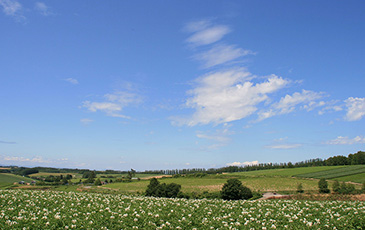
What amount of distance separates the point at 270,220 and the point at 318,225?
8.06 feet

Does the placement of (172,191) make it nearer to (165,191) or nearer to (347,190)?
(165,191)

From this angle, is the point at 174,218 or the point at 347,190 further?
the point at 347,190

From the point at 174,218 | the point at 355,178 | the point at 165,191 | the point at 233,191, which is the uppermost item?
the point at 174,218

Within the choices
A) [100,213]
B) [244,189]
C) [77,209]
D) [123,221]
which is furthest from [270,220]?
[244,189]

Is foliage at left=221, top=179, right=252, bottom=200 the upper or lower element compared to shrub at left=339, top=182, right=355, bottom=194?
upper

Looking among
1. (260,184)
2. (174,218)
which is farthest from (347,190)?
(174,218)

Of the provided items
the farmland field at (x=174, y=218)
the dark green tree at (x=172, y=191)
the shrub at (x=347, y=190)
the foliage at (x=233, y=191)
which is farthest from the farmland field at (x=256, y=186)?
the farmland field at (x=174, y=218)

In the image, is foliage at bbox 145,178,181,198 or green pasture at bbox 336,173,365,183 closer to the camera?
foliage at bbox 145,178,181,198

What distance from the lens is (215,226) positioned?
1310 centimetres

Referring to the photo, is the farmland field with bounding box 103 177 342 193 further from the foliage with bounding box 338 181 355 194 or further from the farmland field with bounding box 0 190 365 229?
the farmland field with bounding box 0 190 365 229

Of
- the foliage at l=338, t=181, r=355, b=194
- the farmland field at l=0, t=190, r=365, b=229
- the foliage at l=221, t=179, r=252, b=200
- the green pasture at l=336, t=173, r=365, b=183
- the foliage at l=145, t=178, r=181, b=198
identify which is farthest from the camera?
the green pasture at l=336, t=173, r=365, b=183

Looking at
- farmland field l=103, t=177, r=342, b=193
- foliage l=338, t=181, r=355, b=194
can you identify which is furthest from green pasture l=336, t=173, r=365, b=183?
foliage l=338, t=181, r=355, b=194

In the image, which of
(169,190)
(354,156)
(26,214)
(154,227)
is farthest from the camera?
(354,156)

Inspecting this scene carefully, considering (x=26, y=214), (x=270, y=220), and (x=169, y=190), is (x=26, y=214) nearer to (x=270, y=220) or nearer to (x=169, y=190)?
(x=270, y=220)
